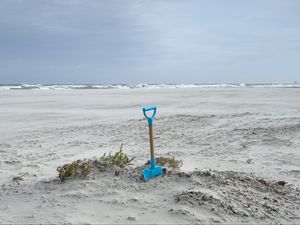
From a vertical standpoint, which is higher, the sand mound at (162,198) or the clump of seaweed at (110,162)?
the clump of seaweed at (110,162)

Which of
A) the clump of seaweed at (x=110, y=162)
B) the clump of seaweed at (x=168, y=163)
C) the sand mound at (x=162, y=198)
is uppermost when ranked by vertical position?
the clump of seaweed at (x=110, y=162)

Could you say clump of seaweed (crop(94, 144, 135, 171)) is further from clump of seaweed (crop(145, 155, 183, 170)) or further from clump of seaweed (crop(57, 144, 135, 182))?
clump of seaweed (crop(145, 155, 183, 170))

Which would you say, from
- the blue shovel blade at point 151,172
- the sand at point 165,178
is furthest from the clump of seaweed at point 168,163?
the blue shovel blade at point 151,172

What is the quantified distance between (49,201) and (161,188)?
1.34m

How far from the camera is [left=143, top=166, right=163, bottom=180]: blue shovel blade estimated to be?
4.43m

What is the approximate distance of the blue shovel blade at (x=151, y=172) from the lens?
4.43m

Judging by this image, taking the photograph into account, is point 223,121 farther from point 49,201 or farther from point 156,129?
point 49,201

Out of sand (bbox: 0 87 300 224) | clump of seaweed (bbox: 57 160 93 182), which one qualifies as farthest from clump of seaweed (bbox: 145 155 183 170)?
clump of seaweed (bbox: 57 160 93 182)

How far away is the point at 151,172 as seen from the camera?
446cm

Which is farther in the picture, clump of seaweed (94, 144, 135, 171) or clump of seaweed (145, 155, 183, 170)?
clump of seaweed (145, 155, 183, 170)

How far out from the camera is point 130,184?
4.34 m

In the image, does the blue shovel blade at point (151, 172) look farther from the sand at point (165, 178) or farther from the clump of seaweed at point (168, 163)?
the clump of seaweed at point (168, 163)

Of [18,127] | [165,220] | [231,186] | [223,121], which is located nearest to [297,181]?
[231,186]

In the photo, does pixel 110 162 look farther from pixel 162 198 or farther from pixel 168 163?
pixel 162 198
